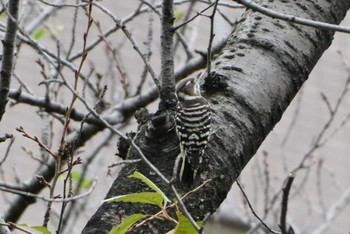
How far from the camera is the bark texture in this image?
8.27ft

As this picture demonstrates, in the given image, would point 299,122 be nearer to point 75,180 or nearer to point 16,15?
point 75,180

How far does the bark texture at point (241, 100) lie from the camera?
2521mm

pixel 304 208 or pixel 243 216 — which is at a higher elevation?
pixel 304 208

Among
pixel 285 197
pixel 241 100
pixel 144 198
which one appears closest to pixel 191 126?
pixel 241 100

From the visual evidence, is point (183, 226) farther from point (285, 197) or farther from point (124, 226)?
point (285, 197)

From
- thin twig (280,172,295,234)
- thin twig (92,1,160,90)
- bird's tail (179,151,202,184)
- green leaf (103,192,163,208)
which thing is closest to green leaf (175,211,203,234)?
green leaf (103,192,163,208)

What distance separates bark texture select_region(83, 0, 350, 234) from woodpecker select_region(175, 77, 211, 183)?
0.05m

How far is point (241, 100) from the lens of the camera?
2.78 m

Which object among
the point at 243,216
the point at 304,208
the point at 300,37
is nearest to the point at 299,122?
the point at 304,208

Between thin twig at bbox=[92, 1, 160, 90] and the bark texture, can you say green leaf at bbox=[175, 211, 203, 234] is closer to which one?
the bark texture

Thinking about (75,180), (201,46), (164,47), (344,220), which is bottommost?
(164,47)

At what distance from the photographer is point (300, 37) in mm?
3057

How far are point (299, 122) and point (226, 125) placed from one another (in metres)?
8.43

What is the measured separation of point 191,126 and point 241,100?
59cm
